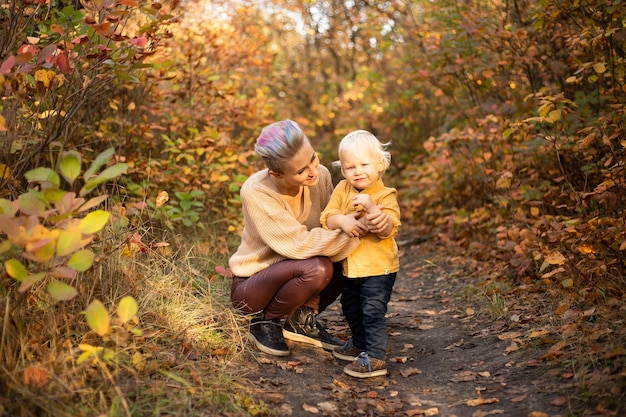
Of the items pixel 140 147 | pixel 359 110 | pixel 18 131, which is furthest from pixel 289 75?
pixel 18 131

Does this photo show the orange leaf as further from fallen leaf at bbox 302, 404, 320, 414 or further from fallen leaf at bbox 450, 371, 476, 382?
fallen leaf at bbox 450, 371, 476, 382

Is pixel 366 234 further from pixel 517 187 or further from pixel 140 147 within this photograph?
pixel 140 147

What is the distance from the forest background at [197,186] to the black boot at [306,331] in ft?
1.24

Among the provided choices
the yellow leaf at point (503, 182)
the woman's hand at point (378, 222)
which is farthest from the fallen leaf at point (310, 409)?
the yellow leaf at point (503, 182)

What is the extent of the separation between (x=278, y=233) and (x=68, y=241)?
1.49 m

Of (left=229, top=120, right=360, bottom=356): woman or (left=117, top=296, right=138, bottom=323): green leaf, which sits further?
(left=229, top=120, right=360, bottom=356): woman

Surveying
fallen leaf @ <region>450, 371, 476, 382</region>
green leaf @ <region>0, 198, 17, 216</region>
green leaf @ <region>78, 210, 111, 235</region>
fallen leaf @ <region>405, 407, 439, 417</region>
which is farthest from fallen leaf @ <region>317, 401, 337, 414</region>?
green leaf @ <region>0, 198, 17, 216</region>

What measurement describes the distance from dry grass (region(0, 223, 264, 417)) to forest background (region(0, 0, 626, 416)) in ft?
0.04

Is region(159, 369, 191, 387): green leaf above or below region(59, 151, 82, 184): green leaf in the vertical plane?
below

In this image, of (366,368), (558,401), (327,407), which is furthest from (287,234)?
(558,401)

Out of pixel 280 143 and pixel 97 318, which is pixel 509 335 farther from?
pixel 97 318

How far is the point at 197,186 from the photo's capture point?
5859 mm

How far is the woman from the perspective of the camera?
355cm

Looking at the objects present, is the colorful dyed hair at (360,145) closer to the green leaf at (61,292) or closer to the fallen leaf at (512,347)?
the fallen leaf at (512,347)
